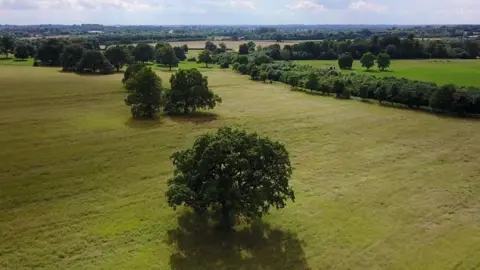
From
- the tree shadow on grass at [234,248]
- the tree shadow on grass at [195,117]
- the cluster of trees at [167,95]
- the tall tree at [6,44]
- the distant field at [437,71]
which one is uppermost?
the tall tree at [6,44]

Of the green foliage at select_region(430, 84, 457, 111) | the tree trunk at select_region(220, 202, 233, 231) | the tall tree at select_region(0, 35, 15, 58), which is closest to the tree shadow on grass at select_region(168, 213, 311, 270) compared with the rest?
the tree trunk at select_region(220, 202, 233, 231)

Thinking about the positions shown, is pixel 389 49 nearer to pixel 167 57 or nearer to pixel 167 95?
pixel 167 57

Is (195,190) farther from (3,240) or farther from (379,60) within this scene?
(379,60)

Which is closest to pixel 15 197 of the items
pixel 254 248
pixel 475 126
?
pixel 254 248

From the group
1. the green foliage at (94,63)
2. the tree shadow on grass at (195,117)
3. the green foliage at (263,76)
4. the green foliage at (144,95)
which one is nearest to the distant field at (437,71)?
the green foliage at (263,76)

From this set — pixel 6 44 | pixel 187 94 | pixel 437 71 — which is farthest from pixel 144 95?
pixel 6 44

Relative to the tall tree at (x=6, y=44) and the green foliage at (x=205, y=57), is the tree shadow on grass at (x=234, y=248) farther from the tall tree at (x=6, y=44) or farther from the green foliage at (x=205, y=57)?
the tall tree at (x=6, y=44)

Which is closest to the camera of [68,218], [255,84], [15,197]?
[68,218]
